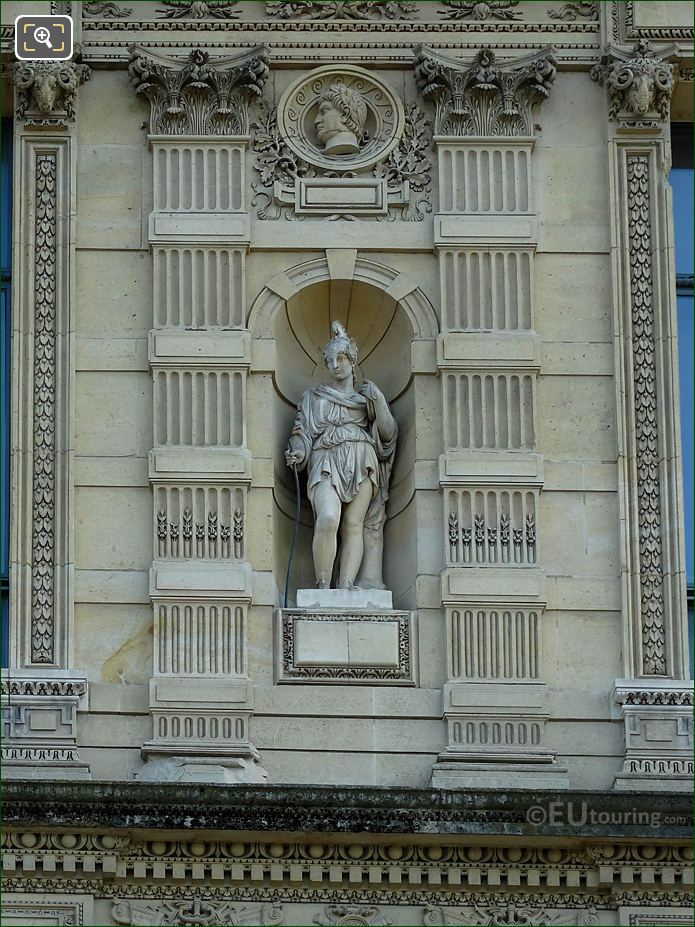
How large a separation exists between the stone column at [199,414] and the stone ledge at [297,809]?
1.93ft

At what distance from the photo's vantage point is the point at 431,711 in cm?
2570

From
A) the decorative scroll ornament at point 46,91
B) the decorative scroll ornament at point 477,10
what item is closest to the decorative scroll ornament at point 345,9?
the decorative scroll ornament at point 477,10

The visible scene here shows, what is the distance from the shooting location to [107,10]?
27.8 meters

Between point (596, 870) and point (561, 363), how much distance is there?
4450mm

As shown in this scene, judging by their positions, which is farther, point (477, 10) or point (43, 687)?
point (477, 10)

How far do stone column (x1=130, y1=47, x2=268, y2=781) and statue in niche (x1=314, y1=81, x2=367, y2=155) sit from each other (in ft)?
2.04

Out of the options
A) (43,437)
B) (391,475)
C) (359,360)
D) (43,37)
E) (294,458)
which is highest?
(43,37)

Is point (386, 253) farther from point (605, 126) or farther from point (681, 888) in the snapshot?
point (681, 888)

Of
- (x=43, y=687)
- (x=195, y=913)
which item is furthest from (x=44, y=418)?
(x=195, y=913)

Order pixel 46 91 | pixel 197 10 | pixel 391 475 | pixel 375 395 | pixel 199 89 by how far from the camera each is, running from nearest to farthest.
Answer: pixel 375 395, pixel 391 475, pixel 46 91, pixel 199 89, pixel 197 10

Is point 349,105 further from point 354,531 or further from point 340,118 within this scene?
point 354,531

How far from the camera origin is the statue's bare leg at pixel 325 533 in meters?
26.3

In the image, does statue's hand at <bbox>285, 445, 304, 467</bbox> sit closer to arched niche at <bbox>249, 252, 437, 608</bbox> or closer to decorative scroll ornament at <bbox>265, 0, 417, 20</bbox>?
arched niche at <bbox>249, 252, 437, 608</bbox>

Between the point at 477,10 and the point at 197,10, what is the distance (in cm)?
242
